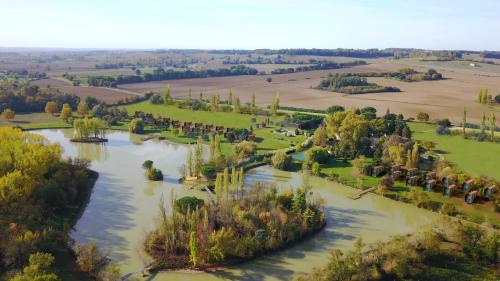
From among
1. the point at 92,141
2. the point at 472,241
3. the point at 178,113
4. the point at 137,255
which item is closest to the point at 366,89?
the point at 178,113

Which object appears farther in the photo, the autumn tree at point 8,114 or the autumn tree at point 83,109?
the autumn tree at point 83,109

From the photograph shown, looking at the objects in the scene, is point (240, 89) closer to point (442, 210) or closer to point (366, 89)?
point (366, 89)

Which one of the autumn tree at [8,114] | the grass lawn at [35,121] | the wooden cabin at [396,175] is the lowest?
the wooden cabin at [396,175]

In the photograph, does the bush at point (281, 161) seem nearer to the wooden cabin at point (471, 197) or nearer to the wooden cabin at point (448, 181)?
the wooden cabin at point (448, 181)

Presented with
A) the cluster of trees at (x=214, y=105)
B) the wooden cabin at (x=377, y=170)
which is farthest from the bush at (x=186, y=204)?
the cluster of trees at (x=214, y=105)

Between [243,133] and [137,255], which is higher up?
[243,133]

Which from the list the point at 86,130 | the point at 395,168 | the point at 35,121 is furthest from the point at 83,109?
the point at 395,168
